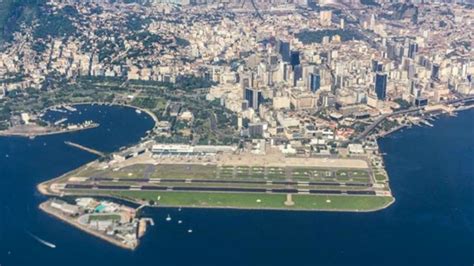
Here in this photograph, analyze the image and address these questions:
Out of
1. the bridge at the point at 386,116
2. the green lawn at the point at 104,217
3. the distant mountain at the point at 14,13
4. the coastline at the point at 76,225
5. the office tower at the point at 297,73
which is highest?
the distant mountain at the point at 14,13

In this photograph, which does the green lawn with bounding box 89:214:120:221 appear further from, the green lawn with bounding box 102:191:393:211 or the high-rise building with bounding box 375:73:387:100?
the high-rise building with bounding box 375:73:387:100

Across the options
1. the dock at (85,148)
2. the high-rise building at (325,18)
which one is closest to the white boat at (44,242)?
the dock at (85,148)

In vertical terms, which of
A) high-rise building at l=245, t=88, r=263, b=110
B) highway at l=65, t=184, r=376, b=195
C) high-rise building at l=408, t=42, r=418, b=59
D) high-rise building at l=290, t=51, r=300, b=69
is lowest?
highway at l=65, t=184, r=376, b=195

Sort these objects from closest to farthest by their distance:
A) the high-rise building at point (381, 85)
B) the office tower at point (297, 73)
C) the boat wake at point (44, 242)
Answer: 1. the boat wake at point (44, 242)
2. the high-rise building at point (381, 85)
3. the office tower at point (297, 73)

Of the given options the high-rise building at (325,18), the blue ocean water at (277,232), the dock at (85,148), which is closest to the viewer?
the blue ocean water at (277,232)

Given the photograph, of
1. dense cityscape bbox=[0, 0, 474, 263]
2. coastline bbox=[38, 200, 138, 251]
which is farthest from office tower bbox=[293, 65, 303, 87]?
coastline bbox=[38, 200, 138, 251]

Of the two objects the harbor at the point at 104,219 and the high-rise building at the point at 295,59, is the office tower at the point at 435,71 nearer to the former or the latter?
the high-rise building at the point at 295,59

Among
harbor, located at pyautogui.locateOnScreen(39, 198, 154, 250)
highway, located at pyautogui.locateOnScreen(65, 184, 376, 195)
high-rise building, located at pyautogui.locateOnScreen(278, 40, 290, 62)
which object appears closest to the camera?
harbor, located at pyautogui.locateOnScreen(39, 198, 154, 250)
